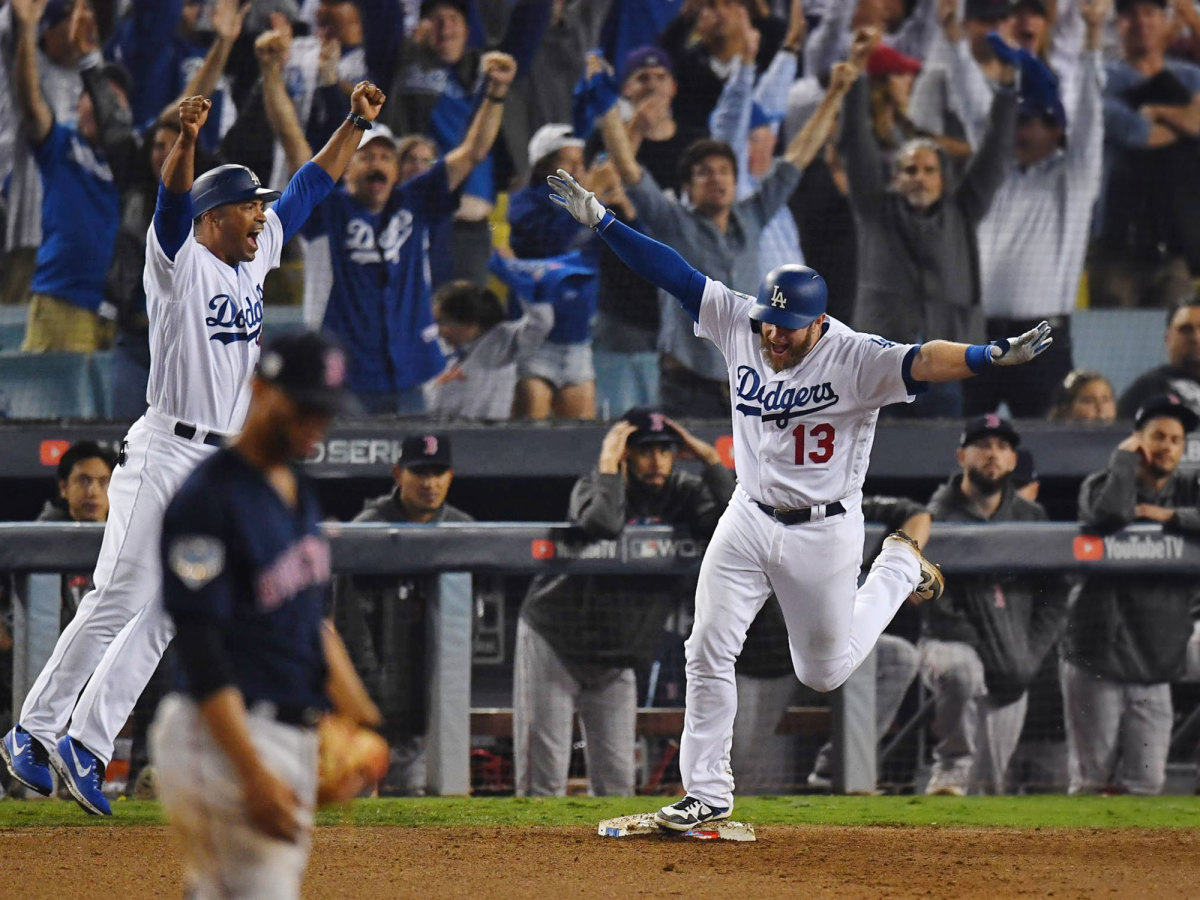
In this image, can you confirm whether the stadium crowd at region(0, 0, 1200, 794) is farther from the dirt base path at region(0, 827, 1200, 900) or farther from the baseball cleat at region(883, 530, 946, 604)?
the dirt base path at region(0, 827, 1200, 900)

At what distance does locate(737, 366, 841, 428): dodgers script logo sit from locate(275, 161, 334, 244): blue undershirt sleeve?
1478 millimetres

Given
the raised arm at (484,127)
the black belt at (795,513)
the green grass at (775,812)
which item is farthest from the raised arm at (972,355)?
the raised arm at (484,127)

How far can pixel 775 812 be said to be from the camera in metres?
5.47

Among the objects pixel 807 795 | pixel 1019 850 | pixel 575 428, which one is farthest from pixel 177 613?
pixel 575 428

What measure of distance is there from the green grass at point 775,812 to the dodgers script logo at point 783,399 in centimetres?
149

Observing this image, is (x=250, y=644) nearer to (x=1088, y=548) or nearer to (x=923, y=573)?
(x=923, y=573)

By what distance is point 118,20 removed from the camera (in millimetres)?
7547

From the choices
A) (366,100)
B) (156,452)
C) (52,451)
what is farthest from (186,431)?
(52,451)

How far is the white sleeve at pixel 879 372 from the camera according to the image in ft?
14.3

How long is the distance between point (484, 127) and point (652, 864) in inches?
170

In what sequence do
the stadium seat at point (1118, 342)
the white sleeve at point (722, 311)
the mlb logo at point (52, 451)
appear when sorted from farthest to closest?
the stadium seat at point (1118, 342)
the mlb logo at point (52, 451)
the white sleeve at point (722, 311)

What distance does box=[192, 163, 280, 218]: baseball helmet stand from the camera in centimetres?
446

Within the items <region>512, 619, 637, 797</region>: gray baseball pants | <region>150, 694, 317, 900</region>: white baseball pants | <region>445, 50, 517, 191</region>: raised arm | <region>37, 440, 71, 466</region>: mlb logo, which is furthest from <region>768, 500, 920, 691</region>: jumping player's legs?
<region>37, 440, 71, 466</region>: mlb logo

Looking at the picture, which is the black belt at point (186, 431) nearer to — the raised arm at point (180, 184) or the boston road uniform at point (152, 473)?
the boston road uniform at point (152, 473)
